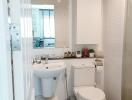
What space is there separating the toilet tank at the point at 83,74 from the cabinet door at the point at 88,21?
413 millimetres

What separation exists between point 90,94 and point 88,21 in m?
1.18

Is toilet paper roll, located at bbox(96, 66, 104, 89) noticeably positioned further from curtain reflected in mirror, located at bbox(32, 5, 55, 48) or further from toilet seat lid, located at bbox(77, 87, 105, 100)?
curtain reflected in mirror, located at bbox(32, 5, 55, 48)

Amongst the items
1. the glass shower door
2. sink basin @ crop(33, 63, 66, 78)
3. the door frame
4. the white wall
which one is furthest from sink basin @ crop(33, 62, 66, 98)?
the door frame

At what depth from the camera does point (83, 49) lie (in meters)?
2.92

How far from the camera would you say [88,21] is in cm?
278

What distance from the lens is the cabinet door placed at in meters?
2.75

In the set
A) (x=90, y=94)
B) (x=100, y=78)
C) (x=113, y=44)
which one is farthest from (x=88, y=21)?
(x=90, y=94)

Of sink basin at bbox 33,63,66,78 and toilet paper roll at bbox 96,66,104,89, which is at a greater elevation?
sink basin at bbox 33,63,66,78

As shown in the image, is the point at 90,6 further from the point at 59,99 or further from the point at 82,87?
the point at 59,99

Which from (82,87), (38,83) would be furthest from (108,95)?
(38,83)

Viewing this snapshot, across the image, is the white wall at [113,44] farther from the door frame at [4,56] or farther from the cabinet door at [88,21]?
the door frame at [4,56]

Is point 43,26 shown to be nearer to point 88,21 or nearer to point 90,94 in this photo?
point 88,21

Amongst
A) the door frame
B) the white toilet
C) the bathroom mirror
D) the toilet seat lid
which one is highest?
the bathroom mirror

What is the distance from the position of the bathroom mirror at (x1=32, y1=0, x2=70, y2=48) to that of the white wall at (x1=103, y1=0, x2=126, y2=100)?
0.68 meters
